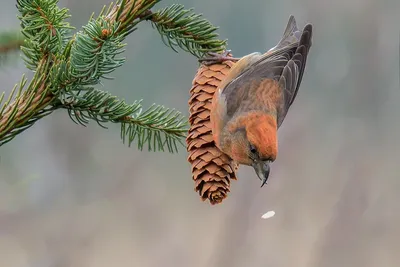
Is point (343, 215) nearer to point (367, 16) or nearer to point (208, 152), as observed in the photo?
point (367, 16)

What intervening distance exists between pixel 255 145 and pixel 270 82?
0.54 feet

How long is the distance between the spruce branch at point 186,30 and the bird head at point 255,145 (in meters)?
0.14

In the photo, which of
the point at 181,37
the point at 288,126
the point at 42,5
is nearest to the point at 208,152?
the point at 181,37

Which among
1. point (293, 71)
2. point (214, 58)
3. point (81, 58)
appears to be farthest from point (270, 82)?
point (81, 58)

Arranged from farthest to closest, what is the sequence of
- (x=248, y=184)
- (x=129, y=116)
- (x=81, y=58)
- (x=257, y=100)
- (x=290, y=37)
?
(x=248, y=184) → (x=290, y=37) → (x=257, y=100) → (x=129, y=116) → (x=81, y=58)

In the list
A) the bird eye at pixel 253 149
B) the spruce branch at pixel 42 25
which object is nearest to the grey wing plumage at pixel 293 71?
the bird eye at pixel 253 149

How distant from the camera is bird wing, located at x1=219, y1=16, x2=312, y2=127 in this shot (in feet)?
2.95

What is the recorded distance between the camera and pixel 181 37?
78 cm

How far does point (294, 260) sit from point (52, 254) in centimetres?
84

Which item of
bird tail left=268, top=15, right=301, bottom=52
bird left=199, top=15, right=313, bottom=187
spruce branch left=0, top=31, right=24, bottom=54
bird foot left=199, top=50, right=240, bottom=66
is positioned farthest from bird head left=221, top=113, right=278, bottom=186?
spruce branch left=0, top=31, right=24, bottom=54

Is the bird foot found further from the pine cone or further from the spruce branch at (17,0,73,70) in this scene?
the spruce branch at (17,0,73,70)

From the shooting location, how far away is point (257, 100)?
35.8 inches

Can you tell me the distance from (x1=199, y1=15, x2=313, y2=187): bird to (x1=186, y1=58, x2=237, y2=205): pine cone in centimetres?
1

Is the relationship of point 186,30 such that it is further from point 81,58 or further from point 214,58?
point 81,58
